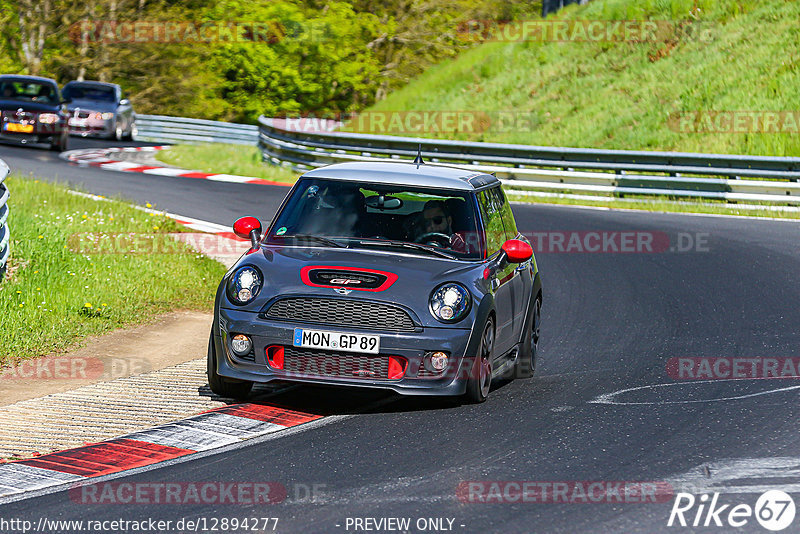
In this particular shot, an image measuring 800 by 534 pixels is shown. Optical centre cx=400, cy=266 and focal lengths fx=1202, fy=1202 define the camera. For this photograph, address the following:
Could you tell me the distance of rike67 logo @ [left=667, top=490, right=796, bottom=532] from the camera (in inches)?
207

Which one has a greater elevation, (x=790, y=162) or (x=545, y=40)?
(x=545, y=40)

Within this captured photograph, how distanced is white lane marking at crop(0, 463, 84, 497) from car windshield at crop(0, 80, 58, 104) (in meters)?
23.9

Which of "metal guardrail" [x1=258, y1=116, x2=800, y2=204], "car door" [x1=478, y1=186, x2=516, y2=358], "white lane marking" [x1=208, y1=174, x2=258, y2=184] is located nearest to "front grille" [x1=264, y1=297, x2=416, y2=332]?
"car door" [x1=478, y1=186, x2=516, y2=358]

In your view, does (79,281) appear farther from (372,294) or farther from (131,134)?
(131,134)

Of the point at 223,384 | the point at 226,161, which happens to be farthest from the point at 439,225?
the point at 226,161

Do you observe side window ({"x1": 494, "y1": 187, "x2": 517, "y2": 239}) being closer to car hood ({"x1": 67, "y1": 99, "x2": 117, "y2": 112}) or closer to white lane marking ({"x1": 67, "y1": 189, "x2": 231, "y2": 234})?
white lane marking ({"x1": 67, "y1": 189, "x2": 231, "y2": 234})

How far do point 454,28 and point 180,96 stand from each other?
40.9 ft

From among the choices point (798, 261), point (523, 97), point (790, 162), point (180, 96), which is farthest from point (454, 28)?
point (798, 261)

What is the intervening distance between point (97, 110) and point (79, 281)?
24.0 m

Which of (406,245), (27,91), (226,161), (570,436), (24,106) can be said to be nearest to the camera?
(570,436)

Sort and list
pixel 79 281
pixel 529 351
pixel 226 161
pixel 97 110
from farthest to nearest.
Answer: pixel 97 110 → pixel 226 161 → pixel 79 281 → pixel 529 351

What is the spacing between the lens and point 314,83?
49.9m

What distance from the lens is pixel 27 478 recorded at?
5926 mm

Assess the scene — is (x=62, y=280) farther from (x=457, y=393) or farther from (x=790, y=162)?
(x=790, y=162)
